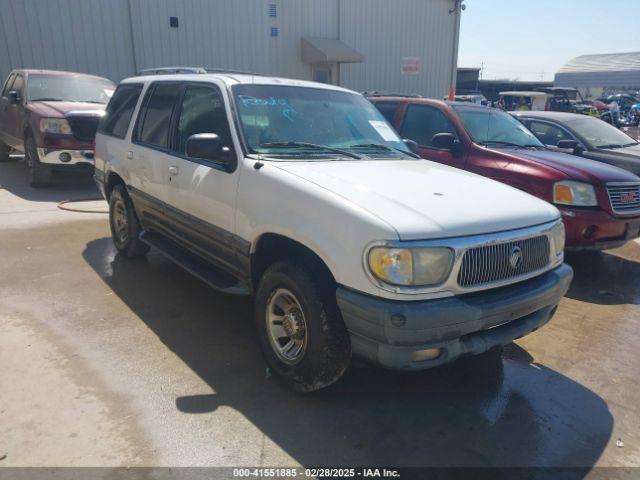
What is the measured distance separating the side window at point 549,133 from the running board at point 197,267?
6.29 m

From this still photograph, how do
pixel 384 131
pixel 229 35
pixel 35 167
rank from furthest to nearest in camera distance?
pixel 229 35 → pixel 35 167 → pixel 384 131

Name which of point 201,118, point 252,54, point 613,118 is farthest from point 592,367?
point 613,118

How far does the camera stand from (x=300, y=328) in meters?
2.98

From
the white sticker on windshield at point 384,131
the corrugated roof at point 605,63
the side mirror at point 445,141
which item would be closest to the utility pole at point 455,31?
the side mirror at point 445,141

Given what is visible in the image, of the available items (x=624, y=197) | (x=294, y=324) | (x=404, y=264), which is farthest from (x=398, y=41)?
(x=404, y=264)

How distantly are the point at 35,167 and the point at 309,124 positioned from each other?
6.92 m

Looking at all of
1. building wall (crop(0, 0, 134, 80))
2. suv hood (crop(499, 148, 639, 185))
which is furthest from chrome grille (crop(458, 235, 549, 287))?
building wall (crop(0, 0, 134, 80))

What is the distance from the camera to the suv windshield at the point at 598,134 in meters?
8.02

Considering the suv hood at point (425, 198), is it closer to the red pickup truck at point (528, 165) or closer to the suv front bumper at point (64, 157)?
the red pickup truck at point (528, 165)

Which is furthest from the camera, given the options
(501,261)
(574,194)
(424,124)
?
(424,124)

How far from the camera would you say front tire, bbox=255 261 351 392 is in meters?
2.75

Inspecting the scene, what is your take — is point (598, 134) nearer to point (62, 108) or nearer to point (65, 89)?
point (62, 108)

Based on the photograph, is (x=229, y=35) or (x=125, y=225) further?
(x=229, y=35)

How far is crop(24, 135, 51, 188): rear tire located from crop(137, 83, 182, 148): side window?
4796mm
